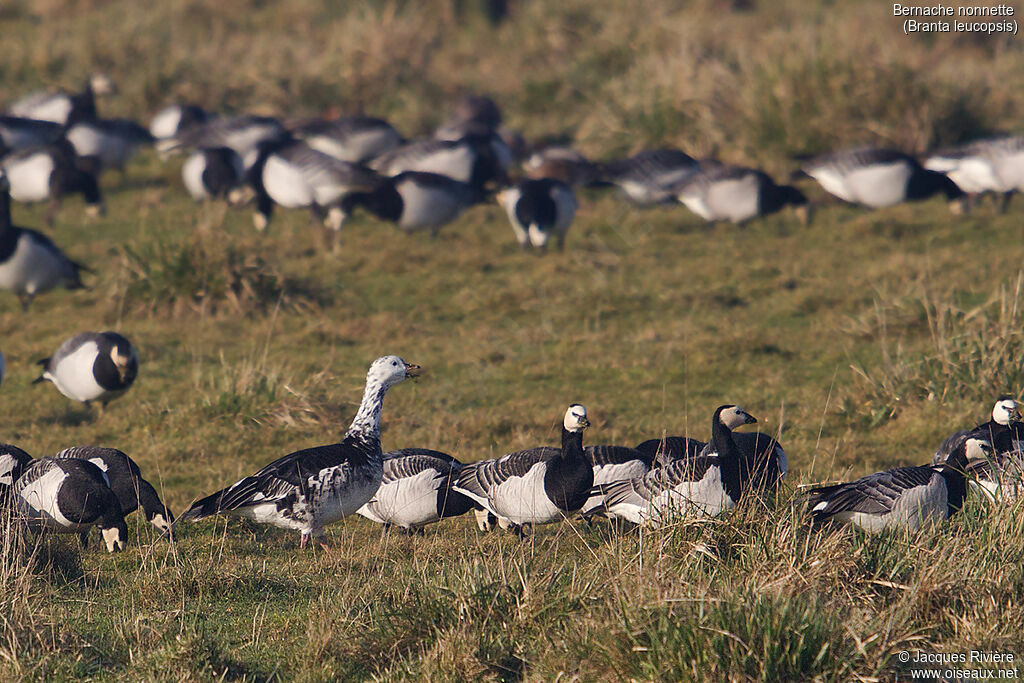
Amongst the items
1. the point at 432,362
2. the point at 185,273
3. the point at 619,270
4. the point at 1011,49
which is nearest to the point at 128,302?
the point at 185,273

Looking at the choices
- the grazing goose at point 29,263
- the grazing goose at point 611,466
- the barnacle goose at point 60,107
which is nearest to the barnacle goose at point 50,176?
the barnacle goose at point 60,107

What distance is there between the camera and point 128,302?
13.9 meters

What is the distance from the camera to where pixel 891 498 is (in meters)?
7.48

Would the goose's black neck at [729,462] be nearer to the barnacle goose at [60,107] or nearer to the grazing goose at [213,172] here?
the grazing goose at [213,172]

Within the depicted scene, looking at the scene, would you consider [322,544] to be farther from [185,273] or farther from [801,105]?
[801,105]

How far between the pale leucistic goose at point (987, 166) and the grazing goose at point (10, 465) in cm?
1372

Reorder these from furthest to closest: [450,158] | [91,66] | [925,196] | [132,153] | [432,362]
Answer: [91,66], [132,153], [450,158], [925,196], [432,362]

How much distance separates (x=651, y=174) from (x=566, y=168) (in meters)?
1.59

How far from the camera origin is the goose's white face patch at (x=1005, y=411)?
831 cm

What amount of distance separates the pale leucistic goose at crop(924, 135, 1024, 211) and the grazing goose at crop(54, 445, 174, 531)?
1325 centimetres

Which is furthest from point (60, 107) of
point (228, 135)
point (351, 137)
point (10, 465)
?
point (10, 465)

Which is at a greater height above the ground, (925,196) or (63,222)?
(63,222)

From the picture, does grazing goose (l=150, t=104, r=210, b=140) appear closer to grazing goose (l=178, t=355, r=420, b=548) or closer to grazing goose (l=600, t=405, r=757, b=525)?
grazing goose (l=178, t=355, r=420, b=548)

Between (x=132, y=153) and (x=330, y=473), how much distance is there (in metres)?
13.8
